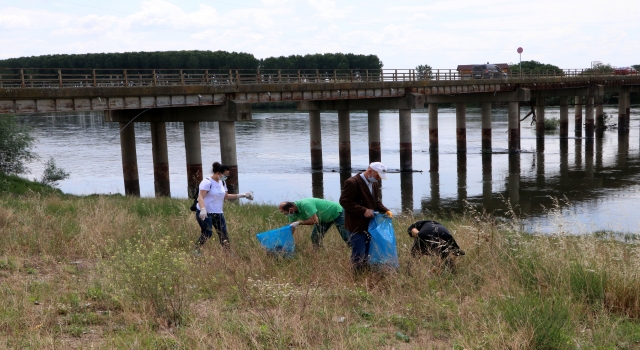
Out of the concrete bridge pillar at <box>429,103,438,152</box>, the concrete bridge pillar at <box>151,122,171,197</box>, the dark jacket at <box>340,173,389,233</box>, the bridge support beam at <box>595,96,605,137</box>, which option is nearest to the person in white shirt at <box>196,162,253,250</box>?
the dark jacket at <box>340,173,389,233</box>

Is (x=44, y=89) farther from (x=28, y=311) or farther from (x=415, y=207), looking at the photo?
(x=28, y=311)

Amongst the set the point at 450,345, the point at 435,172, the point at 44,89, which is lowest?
the point at 435,172

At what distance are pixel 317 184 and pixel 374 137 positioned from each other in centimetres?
699

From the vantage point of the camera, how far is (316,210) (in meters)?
9.34

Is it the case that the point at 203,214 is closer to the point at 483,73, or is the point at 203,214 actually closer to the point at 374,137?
the point at 374,137

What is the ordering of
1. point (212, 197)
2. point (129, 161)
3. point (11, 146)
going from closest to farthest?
1. point (212, 197)
2. point (11, 146)
3. point (129, 161)

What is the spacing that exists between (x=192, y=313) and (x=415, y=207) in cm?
2070

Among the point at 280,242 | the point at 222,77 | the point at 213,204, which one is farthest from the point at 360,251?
the point at 222,77

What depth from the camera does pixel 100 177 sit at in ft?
120

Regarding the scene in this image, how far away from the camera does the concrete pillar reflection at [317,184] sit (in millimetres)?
30594

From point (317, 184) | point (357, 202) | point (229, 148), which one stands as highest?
point (357, 202)

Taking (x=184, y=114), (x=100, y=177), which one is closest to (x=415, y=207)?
(x=184, y=114)

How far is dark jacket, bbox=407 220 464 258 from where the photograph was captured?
8.38 meters

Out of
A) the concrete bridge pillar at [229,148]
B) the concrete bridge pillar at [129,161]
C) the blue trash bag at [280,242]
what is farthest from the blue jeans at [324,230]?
the concrete bridge pillar at [129,161]
